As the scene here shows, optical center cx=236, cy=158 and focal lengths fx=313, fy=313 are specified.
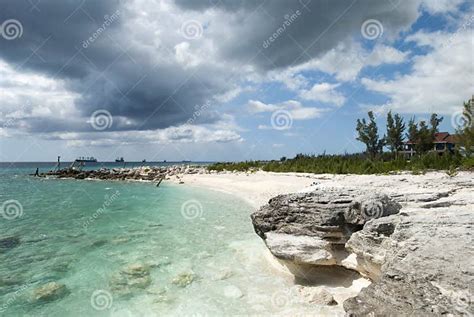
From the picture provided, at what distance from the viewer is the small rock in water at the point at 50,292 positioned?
8156mm

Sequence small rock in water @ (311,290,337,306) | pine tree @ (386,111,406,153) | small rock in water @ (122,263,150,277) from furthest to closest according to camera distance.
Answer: pine tree @ (386,111,406,153)
small rock in water @ (122,263,150,277)
small rock in water @ (311,290,337,306)

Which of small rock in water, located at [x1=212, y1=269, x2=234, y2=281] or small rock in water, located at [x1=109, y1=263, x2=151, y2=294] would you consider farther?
small rock in water, located at [x1=212, y1=269, x2=234, y2=281]

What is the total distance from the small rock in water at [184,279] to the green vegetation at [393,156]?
2450 cm

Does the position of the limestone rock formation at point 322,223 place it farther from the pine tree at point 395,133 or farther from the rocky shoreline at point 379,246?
the pine tree at point 395,133

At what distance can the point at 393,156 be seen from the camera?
46000 mm

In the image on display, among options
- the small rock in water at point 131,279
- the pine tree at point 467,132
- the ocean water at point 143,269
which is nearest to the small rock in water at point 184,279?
the ocean water at point 143,269

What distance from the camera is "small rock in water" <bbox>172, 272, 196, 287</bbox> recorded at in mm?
8727

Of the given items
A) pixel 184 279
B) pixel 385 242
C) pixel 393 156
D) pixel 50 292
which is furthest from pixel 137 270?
pixel 393 156

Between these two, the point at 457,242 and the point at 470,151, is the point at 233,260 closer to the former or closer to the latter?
the point at 457,242

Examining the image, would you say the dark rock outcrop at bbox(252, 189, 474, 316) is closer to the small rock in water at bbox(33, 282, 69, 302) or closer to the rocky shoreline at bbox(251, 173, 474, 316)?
the rocky shoreline at bbox(251, 173, 474, 316)

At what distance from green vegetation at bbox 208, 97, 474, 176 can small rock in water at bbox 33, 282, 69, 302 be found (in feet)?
89.1

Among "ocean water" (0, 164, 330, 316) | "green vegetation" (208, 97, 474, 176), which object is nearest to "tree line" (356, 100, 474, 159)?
"green vegetation" (208, 97, 474, 176)

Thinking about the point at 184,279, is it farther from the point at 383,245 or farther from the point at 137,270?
the point at 383,245

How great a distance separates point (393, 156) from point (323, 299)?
44.6 metres
